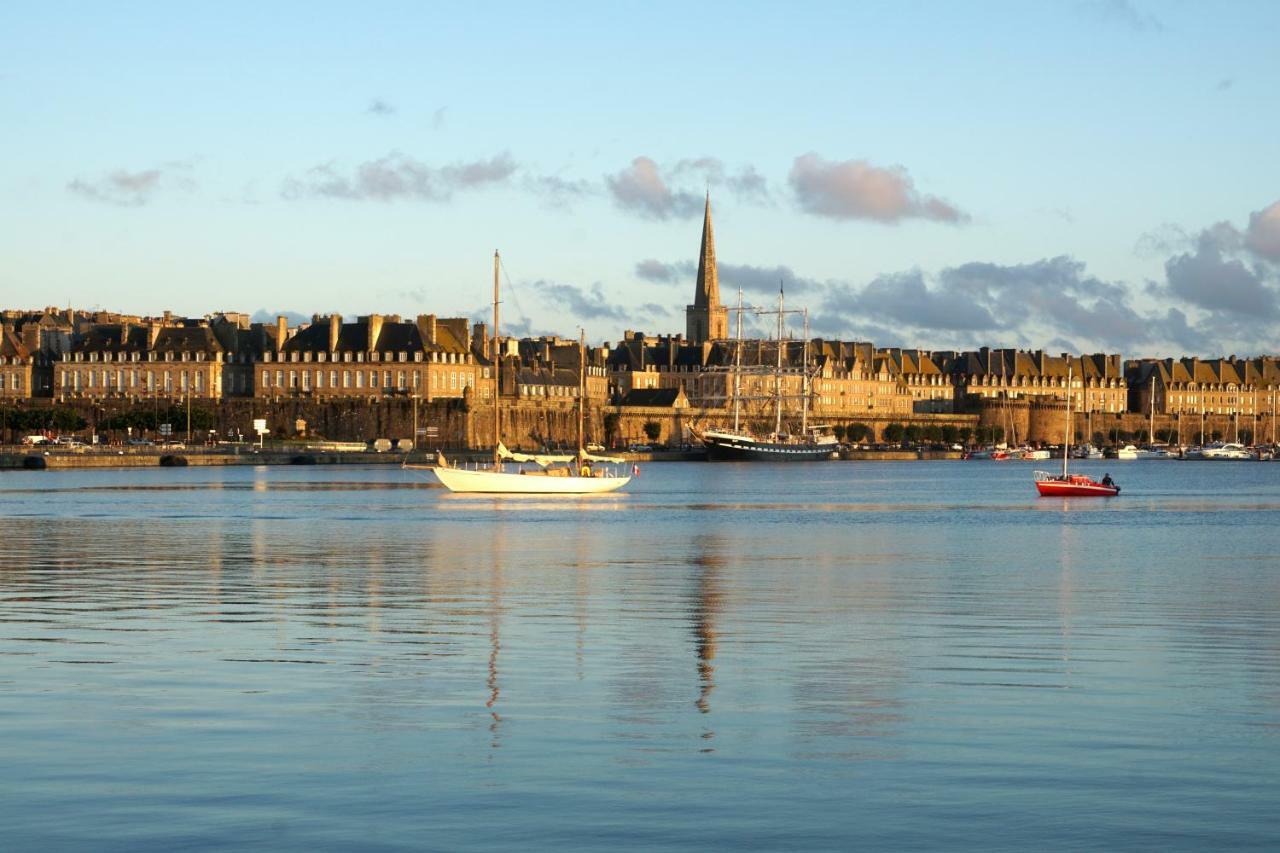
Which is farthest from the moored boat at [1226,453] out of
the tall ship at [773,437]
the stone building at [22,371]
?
the stone building at [22,371]

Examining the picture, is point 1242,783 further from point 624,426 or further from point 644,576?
point 624,426

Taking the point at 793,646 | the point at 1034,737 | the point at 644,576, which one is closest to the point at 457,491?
the point at 644,576

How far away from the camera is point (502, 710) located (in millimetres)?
16047

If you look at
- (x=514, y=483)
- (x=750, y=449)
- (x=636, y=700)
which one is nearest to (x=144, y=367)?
(x=750, y=449)

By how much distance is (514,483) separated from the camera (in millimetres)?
72750

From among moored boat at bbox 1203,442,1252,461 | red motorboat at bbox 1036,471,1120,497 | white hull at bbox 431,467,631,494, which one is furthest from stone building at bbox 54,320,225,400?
moored boat at bbox 1203,442,1252,461

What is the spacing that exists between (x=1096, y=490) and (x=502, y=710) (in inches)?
2549

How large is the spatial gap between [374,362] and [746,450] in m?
27.3

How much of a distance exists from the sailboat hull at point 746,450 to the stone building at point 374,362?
54.5 feet

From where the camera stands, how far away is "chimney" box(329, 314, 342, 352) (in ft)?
481

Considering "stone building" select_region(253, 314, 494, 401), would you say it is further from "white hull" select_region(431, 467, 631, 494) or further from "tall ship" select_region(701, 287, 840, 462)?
"white hull" select_region(431, 467, 631, 494)

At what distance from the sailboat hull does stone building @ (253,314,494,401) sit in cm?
1660

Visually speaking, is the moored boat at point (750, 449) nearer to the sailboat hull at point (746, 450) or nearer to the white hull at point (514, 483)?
the sailboat hull at point (746, 450)

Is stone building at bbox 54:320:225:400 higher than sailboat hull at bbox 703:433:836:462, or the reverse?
stone building at bbox 54:320:225:400
